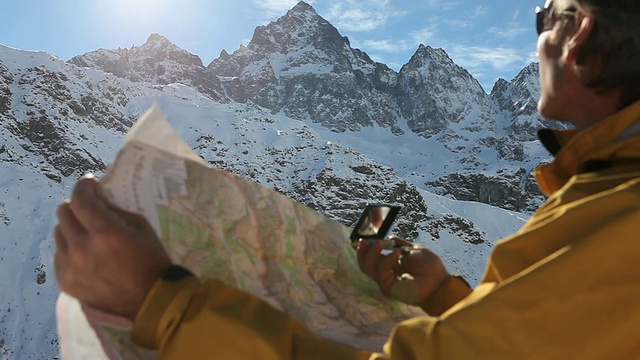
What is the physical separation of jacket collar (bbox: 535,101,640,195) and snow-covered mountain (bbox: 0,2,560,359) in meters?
1.35

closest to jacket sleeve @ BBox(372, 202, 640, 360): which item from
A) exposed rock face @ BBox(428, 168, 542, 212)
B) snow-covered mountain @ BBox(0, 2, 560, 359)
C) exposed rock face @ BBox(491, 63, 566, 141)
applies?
snow-covered mountain @ BBox(0, 2, 560, 359)

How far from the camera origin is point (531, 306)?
40.8 inches

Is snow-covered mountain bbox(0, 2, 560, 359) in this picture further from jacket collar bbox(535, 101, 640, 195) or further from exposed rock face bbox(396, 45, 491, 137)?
jacket collar bbox(535, 101, 640, 195)

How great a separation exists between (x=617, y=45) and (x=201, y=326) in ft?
3.96

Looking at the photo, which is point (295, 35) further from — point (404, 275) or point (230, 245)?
point (230, 245)

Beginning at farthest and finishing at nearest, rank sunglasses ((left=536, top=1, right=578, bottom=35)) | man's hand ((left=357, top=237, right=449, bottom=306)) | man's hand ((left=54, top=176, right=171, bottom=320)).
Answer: man's hand ((left=357, top=237, right=449, bottom=306)) < sunglasses ((left=536, top=1, right=578, bottom=35)) < man's hand ((left=54, top=176, right=171, bottom=320))

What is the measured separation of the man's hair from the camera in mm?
1449

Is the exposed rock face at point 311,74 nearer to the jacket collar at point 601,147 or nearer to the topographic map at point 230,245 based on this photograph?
the topographic map at point 230,245

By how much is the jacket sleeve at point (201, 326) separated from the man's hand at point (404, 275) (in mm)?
867

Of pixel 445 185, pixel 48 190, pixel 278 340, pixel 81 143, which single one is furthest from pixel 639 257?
pixel 445 185

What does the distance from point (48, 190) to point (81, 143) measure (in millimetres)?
14867

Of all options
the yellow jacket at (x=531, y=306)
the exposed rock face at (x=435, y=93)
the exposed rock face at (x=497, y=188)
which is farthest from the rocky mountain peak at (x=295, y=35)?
the yellow jacket at (x=531, y=306)

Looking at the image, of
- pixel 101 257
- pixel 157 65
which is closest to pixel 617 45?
pixel 101 257

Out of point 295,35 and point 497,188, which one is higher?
point 295,35
